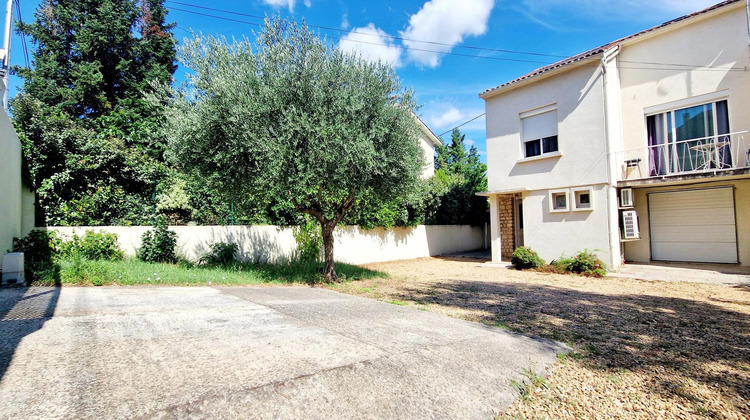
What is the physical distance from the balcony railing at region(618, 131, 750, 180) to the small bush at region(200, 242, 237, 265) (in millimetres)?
11774

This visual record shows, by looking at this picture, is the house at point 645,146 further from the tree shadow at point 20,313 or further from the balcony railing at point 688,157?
the tree shadow at point 20,313

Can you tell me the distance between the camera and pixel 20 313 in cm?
418

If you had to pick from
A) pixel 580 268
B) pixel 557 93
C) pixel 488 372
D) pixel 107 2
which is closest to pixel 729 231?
pixel 580 268

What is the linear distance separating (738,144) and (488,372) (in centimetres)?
1137

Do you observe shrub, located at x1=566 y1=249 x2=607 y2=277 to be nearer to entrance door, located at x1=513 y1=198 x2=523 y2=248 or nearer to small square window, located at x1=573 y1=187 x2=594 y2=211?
small square window, located at x1=573 y1=187 x2=594 y2=211

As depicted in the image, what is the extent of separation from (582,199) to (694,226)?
333 cm

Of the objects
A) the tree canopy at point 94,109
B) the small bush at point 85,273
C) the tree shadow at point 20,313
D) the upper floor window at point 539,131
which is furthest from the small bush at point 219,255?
the upper floor window at point 539,131

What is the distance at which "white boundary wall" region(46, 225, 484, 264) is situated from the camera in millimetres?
9570

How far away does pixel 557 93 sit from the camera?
37.1 ft

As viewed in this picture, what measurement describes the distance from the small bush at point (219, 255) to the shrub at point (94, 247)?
1.95m

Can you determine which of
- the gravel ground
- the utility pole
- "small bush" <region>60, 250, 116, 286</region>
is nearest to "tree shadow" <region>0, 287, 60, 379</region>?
"small bush" <region>60, 250, 116, 286</region>

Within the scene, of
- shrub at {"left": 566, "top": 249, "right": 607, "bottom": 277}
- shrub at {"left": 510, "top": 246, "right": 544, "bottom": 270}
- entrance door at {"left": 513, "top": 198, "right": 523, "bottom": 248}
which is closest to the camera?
shrub at {"left": 566, "top": 249, "right": 607, "bottom": 277}

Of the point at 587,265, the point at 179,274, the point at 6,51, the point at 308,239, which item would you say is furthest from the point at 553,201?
the point at 6,51

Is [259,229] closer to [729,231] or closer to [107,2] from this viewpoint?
[729,231]
